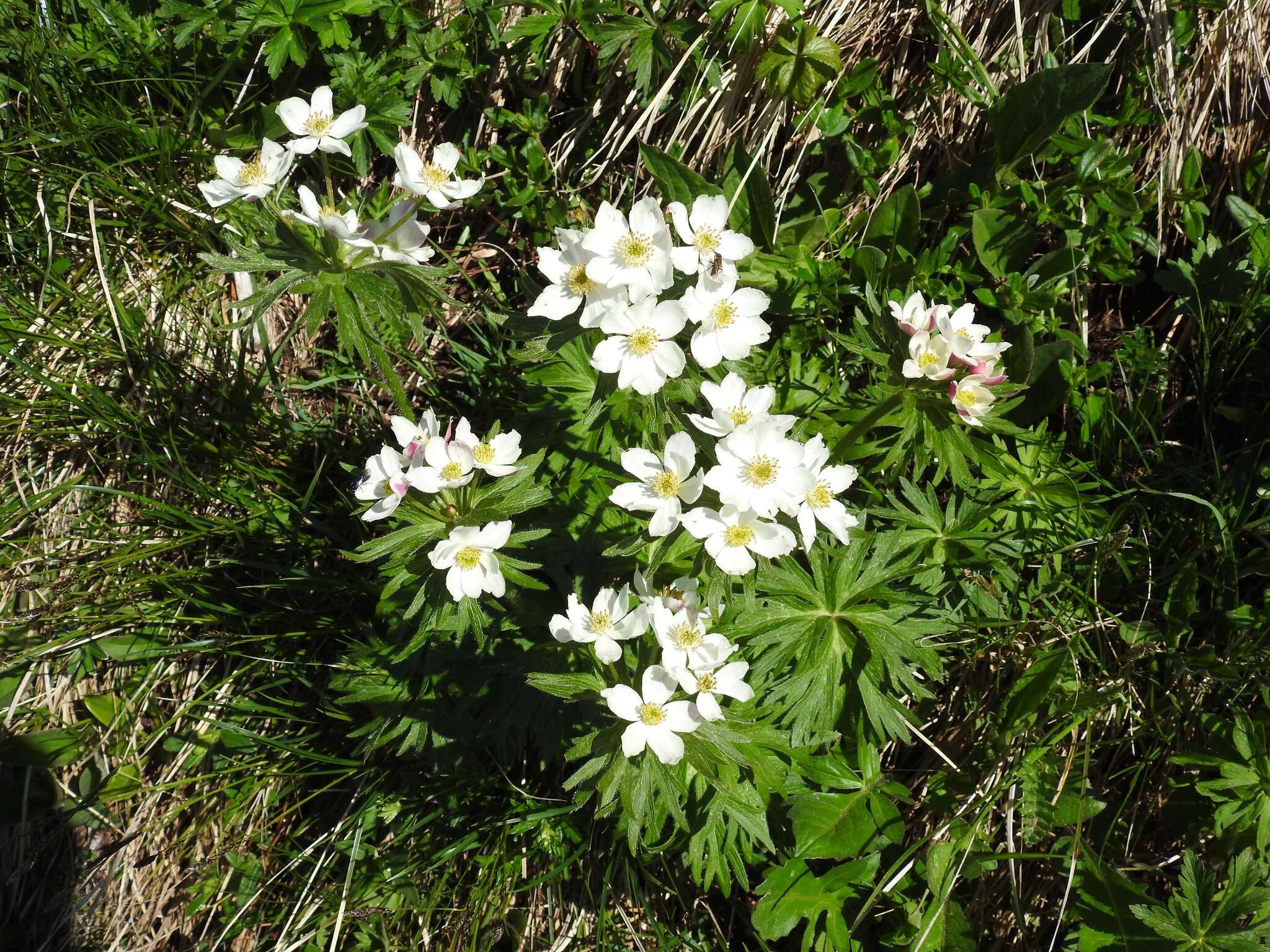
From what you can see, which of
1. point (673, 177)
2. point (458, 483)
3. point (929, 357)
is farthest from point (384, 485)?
point (673, 177)

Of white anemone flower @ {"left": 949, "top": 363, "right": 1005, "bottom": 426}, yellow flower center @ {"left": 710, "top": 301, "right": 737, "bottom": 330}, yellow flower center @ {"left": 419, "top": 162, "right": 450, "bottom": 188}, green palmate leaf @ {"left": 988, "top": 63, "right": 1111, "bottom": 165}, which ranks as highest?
green palmate leaf @ {"left": 988, "top": 63, "right": 1111, "bottom": 165}

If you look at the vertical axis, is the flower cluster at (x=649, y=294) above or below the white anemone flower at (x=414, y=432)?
above

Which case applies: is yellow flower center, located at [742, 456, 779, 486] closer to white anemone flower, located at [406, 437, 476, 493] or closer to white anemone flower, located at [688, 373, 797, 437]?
white anemone flower, located at [688, 373, 797, 437]

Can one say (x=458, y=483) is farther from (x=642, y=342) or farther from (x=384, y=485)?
(x=642, y=342)

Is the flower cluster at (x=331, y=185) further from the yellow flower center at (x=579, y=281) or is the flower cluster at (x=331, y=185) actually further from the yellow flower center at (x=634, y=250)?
the yellow flower center at (x=634, y=250)

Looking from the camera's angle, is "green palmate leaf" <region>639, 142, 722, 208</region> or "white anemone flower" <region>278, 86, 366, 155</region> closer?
"white anemone flower" <region>278, 86, 366, 155</region>

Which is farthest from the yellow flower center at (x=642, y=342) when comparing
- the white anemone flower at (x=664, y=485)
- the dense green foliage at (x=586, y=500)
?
the dense green foliage at (x=586, y=500)

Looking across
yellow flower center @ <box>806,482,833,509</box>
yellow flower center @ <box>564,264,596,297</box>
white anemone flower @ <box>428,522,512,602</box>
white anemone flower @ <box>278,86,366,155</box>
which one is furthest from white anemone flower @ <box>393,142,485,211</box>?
yellow flower center @ <box>806,482,833,509</box>

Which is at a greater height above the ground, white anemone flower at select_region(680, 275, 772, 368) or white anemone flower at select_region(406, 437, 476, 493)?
white anemone flower at select_region(680, 275, 772, 368)
